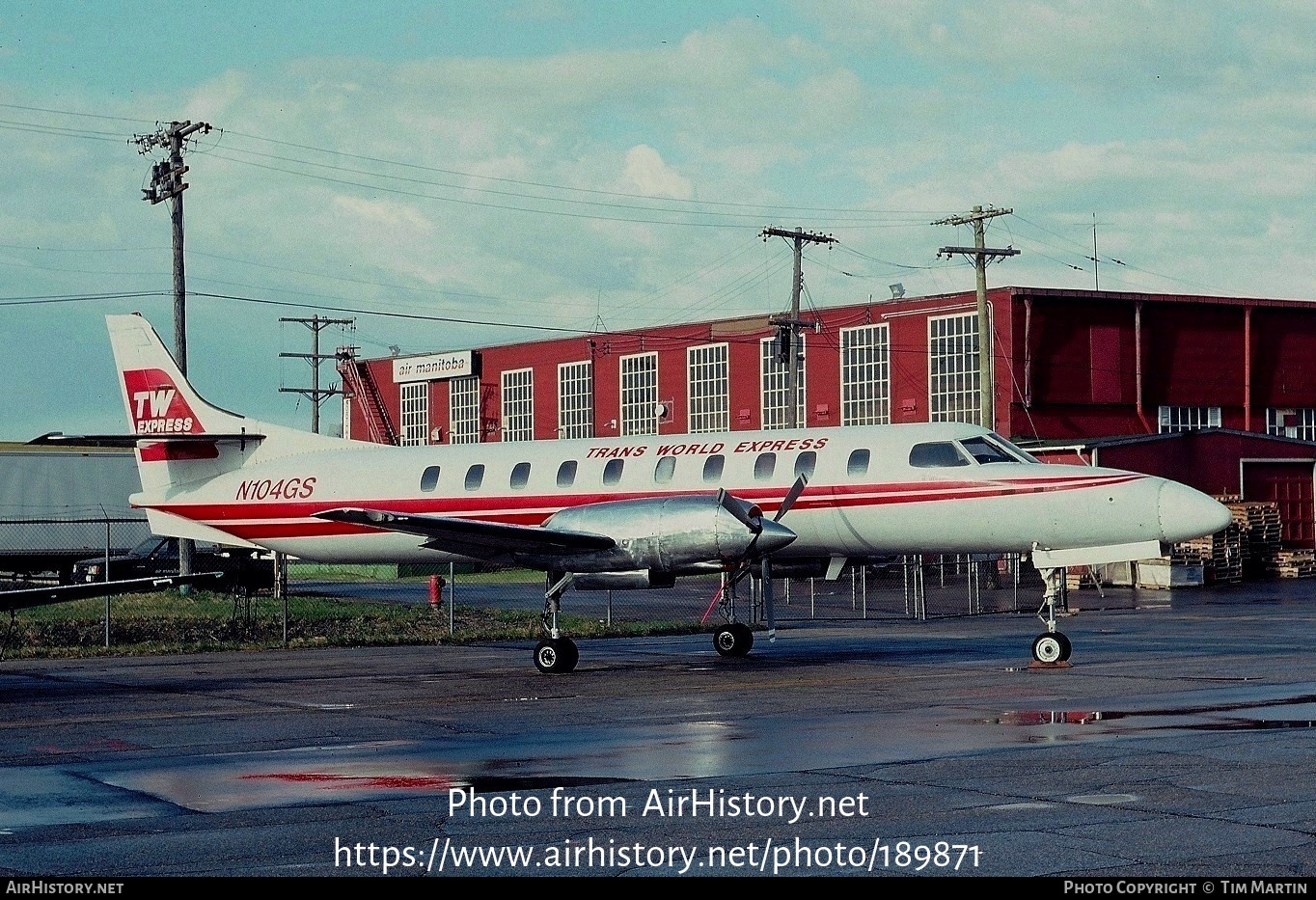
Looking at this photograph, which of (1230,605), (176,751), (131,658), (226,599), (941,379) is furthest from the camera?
(941,379)

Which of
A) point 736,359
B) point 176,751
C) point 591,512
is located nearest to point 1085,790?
point 176,751

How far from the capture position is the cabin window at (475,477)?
2544 cm

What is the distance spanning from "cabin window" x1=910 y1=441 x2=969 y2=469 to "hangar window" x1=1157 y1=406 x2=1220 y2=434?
40737 millimetres

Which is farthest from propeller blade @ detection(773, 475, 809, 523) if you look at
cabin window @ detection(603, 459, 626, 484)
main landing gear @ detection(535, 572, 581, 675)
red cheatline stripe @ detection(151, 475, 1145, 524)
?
main landing gear @ detection(535, 572, 581, 675)

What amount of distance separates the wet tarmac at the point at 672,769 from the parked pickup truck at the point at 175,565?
2010 centimetres

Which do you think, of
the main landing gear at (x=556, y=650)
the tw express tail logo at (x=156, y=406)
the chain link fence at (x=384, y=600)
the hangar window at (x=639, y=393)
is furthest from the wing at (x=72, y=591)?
the hangar window at (x=639, y=393)

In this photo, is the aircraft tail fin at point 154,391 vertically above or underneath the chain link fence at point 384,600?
above

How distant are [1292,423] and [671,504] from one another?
166ft

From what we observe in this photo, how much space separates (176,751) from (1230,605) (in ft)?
102

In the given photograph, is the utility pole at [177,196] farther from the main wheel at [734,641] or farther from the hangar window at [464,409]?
the hangar window at [464,409]

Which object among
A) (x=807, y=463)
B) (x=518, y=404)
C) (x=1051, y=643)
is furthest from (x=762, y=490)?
(x=518, y=404)

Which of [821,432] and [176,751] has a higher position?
[821,432]
